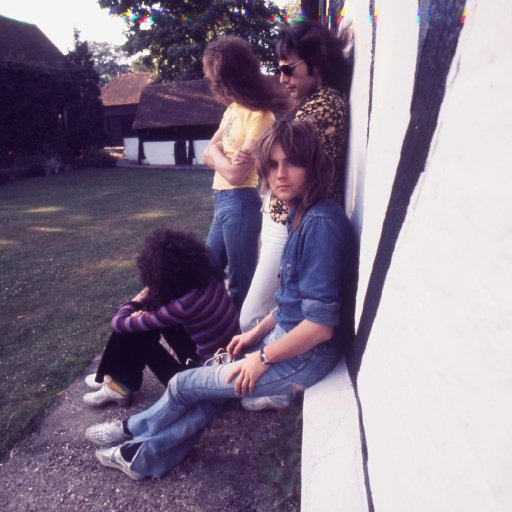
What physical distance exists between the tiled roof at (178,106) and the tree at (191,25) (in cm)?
112

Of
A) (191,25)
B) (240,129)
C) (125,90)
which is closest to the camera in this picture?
(240,129)

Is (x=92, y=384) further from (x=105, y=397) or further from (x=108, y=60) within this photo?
(x=108, y=60)

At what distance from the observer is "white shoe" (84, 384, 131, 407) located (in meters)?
2.67

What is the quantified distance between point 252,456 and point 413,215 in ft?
5.45

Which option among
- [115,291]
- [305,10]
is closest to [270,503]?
[115,291]

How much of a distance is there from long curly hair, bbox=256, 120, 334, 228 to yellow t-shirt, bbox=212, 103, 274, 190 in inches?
26.6

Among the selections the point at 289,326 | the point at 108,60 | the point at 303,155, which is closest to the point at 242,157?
the point at 303,155

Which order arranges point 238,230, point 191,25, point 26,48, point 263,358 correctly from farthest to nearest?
point 26,48 → point 191,25 → point 238,230 → point 263,358

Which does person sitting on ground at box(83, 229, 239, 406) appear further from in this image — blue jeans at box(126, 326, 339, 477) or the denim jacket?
the denim jacket

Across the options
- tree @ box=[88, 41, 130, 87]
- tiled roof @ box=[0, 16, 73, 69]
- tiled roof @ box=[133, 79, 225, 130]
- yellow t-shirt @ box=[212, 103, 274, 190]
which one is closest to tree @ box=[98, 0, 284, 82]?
tiled roof @ box=[133, 79, 225, 130]

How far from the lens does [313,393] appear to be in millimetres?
1812

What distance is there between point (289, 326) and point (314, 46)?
124cm

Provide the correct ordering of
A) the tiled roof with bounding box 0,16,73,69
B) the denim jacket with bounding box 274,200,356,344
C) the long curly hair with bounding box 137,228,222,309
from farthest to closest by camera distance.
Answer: the tiled roof with bounding box 0,16,73,69, the long curly hair with bounding box 137,228,222,309, the denim jacket with bounding box 274,200,356,344

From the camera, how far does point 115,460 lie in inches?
85.7
